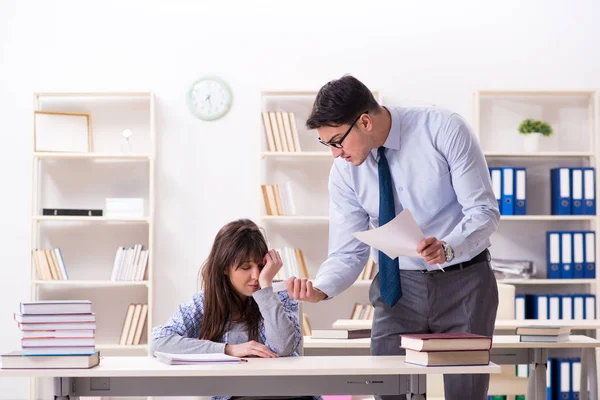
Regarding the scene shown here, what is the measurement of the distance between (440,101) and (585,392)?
205cm

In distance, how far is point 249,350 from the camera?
99.1 inches

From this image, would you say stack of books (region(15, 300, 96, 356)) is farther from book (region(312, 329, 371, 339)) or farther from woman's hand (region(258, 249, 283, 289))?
book (region(312, 329, 371, 339))

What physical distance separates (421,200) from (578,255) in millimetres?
3145

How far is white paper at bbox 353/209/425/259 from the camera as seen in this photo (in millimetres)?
2059

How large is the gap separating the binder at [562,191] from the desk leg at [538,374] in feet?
6.52

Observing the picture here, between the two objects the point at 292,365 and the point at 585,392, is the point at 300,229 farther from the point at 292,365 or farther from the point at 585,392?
the point at 292,365

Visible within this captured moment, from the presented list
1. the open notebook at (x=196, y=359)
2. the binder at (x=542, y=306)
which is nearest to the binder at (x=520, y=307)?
the binder at (x=542, y=306)

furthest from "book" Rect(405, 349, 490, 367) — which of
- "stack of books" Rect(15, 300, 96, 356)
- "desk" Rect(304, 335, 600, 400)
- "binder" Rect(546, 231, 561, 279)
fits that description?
"binder" Rect(546, 231, 561, 279)

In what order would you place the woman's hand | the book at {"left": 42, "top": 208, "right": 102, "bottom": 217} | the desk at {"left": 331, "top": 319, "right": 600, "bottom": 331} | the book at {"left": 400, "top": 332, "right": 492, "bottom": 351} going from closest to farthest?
1. the book at {"left": 400, "top": 332, "right": 492, "bottom": 351}
2. the woman's hand
3. the desk at {"left": 331, "top": 319, "right": 600, "bottom": 331}
4. the book at {"left": 42, "top": 208, "right": 102, "bottom": 217}

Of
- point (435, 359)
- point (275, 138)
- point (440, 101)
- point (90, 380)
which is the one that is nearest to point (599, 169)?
point (440, 101)

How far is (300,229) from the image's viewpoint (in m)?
5.45

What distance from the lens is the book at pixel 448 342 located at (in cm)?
218

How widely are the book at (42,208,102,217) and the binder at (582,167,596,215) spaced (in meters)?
2.98

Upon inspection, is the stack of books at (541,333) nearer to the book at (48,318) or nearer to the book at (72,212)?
the book at (48,318)
